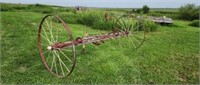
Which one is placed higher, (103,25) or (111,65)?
(103,25)

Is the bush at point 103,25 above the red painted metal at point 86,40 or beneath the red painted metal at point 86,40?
beneath

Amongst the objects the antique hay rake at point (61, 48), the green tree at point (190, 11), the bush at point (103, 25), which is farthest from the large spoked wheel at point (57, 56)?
the green tree at point (190, 11)

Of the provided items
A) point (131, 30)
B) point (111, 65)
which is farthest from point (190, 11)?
point (111, 65)

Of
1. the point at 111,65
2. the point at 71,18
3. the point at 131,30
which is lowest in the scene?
the point at 111,65

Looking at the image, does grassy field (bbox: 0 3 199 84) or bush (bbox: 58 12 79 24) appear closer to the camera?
grassy field (bbox: 0 3 199 84)

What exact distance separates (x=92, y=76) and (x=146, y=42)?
14.6 ft

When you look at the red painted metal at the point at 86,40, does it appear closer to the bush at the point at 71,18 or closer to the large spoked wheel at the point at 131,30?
the large spoked wheel at the point at 131,30

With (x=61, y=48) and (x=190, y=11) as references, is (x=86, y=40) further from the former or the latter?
(x=190, y=11)

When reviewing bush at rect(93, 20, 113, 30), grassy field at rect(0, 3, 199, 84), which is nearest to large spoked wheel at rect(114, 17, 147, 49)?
grassy field at rect(0, 3, 199, 84)

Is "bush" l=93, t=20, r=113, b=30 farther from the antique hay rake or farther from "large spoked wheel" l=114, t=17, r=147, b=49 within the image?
the antique hay rake

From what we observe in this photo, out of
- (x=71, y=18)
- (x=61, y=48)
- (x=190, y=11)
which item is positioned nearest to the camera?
(x=61, y=48)

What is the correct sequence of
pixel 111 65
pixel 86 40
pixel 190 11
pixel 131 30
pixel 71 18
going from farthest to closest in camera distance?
pixel 190 11, pixel 71 18, pixel 131 30, pixel 111 65, pixel 86 40

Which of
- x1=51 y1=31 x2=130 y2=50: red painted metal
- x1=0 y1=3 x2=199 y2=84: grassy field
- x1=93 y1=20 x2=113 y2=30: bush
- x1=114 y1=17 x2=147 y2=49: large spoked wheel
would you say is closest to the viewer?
x1=51 y1=31 x2=130 y2=50: red painted metal

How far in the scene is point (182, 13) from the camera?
2200 centimetres
